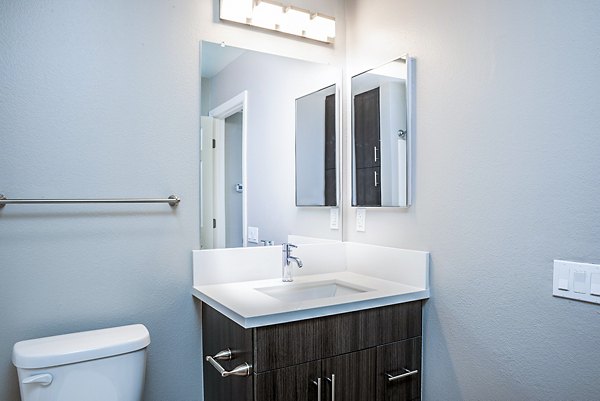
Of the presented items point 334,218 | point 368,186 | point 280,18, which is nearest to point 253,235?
point 334,218

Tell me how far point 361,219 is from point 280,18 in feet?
3.45

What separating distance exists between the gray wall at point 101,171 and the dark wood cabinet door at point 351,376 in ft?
2.09

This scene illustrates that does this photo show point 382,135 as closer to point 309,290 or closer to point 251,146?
point 251,146

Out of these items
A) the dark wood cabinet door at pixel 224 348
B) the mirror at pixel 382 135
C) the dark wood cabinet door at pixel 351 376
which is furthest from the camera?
the mirror at pixel 382 135

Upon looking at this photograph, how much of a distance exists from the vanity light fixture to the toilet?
55.5 inches

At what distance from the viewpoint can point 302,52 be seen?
2.14 meters

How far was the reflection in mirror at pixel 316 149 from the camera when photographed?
7.16 ft

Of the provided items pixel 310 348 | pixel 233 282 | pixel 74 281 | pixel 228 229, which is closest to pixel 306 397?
pixel 310 348

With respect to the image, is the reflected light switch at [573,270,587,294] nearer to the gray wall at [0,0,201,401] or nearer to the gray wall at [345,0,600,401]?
the gray wall at [345,0,600,401]

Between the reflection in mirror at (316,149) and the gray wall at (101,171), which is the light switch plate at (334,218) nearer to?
the reflection in mirror at (316,149)

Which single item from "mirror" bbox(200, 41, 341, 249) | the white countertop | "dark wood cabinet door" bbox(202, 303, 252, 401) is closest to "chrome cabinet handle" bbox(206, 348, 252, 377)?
"dark wood cabinet door" bbox(202, 303, 252, 401)

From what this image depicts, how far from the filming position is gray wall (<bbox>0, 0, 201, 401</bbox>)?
150cm

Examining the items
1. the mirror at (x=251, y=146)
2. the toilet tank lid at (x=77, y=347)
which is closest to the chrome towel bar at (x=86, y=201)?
the mirror at (x=251, y=146)

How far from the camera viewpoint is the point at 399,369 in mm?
1703
